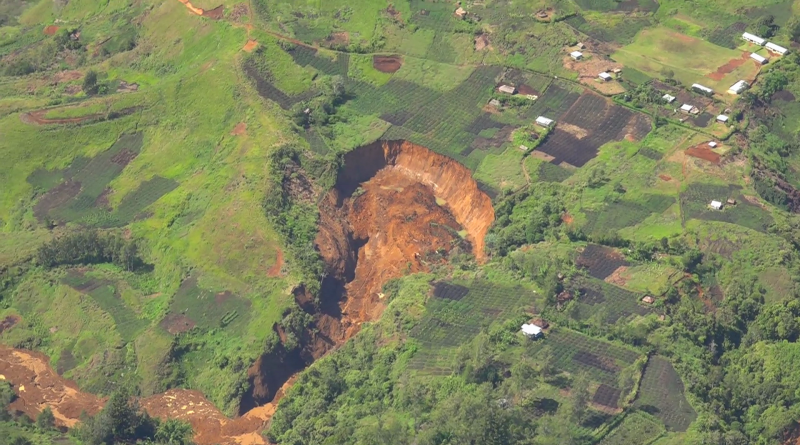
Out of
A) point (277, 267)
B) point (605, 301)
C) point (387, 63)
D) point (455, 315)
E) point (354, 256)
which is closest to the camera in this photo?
point (605, 301)

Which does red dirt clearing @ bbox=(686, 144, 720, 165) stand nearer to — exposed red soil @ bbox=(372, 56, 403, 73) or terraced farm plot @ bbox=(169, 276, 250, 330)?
exposed red soil @ bbox=(372, 56, 403, 73)

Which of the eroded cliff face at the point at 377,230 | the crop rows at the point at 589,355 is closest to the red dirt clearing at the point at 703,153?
the eroded cliff face at the point at 377,230

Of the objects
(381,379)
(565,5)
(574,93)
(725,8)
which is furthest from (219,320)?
(725,8)

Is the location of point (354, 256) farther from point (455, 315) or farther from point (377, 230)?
point (455, 315)

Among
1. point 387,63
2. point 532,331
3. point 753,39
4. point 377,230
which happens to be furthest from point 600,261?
point 753,39

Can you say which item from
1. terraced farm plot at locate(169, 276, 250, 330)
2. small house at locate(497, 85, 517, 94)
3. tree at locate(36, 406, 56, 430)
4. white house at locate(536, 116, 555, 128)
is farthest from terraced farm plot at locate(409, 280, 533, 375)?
tree at locate(36, 406, 56, 430)
